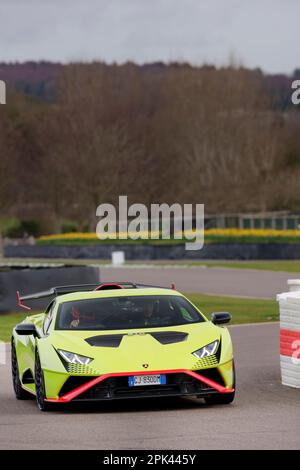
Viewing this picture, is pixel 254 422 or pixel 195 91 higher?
pixel 195 91

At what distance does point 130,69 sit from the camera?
111 m

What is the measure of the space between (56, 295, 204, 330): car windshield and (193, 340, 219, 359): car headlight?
0.63 meters

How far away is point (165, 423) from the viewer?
1128 cm

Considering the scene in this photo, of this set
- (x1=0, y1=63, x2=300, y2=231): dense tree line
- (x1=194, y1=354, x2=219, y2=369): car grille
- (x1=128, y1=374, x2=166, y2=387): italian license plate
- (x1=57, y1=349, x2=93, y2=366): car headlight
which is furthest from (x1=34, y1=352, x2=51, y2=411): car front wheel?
(x1=0, y1=63, x2=300, y2=231): dense tree line

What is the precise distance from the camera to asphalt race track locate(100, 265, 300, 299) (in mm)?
37531

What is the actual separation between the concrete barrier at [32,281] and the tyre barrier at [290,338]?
49.6 ft

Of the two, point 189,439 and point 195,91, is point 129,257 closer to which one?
point 195,91

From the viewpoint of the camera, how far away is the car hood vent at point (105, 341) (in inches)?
488

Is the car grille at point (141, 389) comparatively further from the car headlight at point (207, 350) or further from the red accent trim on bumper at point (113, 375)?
the car headlight at point (207, 350)

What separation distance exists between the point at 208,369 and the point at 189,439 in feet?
7.07

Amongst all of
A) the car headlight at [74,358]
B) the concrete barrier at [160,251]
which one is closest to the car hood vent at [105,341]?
the car headlight at [74,358]

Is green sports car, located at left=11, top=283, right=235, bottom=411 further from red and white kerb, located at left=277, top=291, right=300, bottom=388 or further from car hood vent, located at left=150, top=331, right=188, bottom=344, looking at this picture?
red and white kerb, located at left=277, top=291, right=300, bottom=388

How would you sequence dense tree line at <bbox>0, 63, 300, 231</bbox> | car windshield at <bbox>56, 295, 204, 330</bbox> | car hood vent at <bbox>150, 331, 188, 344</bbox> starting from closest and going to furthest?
car hood vent at <bbox>150, 331, 188, 344</bbox>, car windshield at <bbox>56, 295, 204, 330</bbox>, dense tree line at <bbox>0, 63, 300, 231</bbox>
